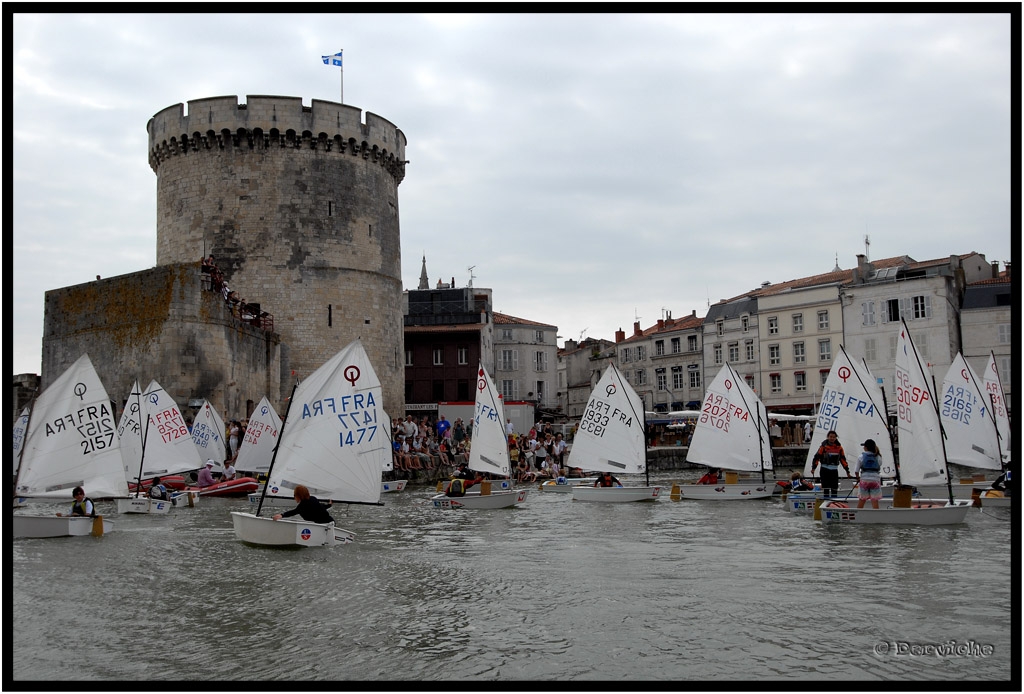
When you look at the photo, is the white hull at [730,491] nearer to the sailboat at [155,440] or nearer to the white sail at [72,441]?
the sailboat at [155,440]

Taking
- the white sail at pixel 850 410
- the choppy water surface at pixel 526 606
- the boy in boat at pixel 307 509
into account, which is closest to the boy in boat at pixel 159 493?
the choppy water surface at pixel 526 606

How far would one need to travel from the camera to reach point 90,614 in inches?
449

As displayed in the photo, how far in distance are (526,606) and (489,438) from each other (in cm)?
1612

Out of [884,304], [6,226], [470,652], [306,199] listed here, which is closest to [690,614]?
[470,652]

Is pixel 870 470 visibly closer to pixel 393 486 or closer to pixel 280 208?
pixel 393 486

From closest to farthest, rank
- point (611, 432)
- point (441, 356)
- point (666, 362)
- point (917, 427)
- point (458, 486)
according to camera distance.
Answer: point (917, 427), point (458, 486), point (611, 432), point (441, 356), point (666, 362)

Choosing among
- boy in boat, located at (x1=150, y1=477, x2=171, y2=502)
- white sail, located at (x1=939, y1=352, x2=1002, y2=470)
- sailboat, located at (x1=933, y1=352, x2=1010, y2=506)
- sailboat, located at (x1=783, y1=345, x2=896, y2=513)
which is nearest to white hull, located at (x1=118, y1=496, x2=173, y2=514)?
boy in boat, located at (x1=150, y1=477, x2=171, y2=502)

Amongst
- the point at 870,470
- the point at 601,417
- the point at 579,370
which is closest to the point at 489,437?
the point at 601,417

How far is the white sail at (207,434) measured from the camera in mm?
31578

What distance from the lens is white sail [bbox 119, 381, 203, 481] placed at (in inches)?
1059

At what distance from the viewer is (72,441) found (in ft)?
62.7

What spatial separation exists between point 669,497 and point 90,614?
20.1m

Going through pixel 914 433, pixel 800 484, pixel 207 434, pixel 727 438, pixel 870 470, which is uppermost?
pixel 207 434

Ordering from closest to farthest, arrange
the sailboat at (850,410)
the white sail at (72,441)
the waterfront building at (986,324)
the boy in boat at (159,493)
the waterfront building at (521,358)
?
the white sail at (72,441), the boy in boat at (159,493), the sailboat at (850,410), the waterfront building at (986,324), the waterfront building at (521,358)
